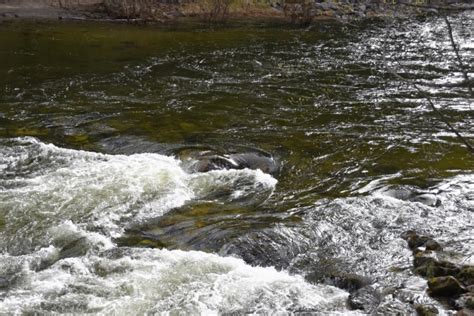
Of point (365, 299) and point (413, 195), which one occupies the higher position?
point (413, 195)

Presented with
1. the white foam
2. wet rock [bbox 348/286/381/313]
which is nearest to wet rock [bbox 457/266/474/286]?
wet rock [bbox 348/286/381/313]

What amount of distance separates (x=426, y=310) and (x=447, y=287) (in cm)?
43

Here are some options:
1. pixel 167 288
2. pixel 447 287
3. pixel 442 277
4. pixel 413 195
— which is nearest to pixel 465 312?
pixel 447 287

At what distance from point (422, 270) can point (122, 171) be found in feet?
15.4

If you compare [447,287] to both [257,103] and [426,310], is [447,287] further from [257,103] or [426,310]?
[257,103]

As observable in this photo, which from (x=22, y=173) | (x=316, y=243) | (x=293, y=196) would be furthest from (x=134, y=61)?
(x=316, y=243)

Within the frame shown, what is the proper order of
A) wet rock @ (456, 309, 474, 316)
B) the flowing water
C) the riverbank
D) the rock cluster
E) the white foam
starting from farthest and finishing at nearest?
the riverbank → the flowing water → the white foam → the rock cluster → wet rock @ (456, 309, 474, 316)

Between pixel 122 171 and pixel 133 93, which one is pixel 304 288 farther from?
pixel 133 93

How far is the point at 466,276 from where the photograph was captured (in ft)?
19.0

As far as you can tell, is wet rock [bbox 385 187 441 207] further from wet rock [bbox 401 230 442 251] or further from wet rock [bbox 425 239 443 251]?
wet rock [bbox 425 239 443 251]

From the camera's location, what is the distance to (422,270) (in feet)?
20.0

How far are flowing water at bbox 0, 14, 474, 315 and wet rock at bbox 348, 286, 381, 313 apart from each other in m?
0.06

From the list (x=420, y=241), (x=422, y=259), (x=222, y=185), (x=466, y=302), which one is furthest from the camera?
(x=222, y=185)

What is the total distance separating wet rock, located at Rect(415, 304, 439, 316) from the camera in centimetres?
530
